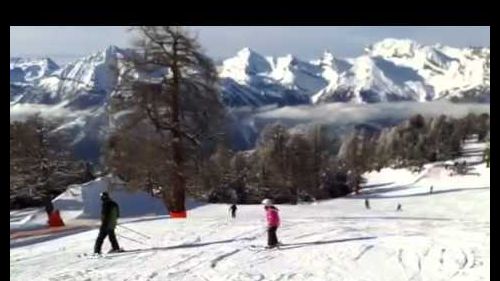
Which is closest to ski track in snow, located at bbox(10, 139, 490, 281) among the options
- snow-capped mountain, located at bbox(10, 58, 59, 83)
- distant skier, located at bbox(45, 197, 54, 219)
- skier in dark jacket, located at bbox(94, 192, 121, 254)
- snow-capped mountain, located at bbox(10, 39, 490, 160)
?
skier in dark jacket, located at bbox(94, 192, 121, 254)

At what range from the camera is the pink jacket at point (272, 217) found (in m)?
4.34

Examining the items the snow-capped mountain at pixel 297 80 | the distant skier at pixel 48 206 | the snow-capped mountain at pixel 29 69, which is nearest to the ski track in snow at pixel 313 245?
the distant skier at pixel 48 206

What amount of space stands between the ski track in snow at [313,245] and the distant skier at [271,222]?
43 mm

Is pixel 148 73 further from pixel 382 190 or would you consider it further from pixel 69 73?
pixel 382 190

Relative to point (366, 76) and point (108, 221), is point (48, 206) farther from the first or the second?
point (366, 76)

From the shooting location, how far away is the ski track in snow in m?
4.06

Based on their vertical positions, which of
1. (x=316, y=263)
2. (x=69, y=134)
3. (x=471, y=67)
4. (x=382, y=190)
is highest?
(x=471, y=67)

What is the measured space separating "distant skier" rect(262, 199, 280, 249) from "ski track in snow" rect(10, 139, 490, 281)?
43mm

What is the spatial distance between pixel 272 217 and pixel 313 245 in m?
0.34

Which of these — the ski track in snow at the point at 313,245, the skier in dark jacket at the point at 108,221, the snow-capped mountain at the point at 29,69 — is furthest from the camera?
the skier in dark jacket at the point at 108,221

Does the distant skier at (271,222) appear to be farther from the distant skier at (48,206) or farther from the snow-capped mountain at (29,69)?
the snow-capped mountain at (29,69)

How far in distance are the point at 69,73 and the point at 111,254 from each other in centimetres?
106

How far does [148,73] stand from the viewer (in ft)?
14.1
